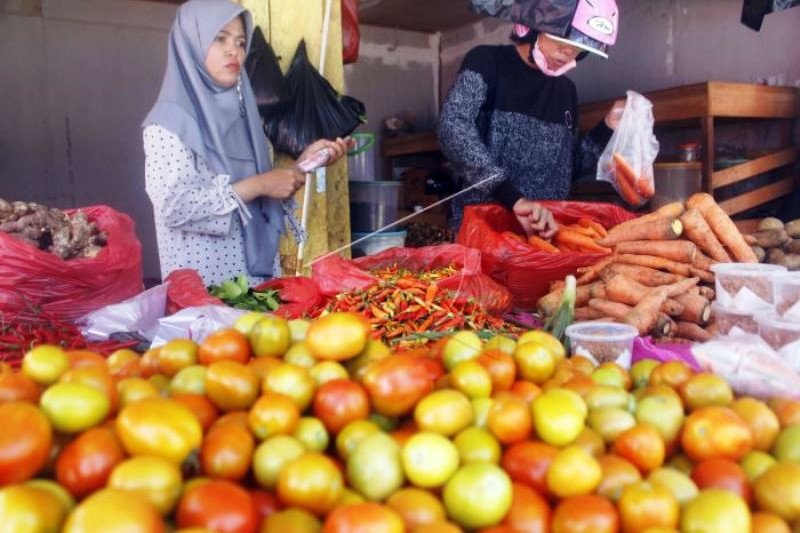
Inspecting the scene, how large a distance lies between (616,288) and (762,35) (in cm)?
335

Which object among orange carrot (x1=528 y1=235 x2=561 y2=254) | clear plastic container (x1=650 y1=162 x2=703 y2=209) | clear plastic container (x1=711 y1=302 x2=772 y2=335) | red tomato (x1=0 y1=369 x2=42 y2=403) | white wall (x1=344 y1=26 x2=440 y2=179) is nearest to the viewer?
red tomato (x1=0 y1=369 x2=42 y2=403)

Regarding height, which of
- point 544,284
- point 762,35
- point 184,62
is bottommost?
point 544,284

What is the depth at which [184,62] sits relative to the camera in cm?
261

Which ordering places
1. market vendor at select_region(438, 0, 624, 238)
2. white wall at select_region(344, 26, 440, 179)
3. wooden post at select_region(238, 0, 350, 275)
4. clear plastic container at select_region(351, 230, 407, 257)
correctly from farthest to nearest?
white wall at select_region(344, 26, 440, 179), clear plastic container at select_region(351, 230, 407, 257), wooden post at select_region(238, 0, 350, 275), market vendor at select_region(438, 0, 624, 238)

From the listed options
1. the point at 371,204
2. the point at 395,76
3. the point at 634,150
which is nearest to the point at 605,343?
the point at 634,150

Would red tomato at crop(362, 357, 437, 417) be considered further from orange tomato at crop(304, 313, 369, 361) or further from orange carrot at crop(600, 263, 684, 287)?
orange carrot at crop(600, 263, 684, 287)

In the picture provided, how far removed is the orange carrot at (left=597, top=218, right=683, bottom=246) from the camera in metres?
2.53

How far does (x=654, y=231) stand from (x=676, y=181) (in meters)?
1.85

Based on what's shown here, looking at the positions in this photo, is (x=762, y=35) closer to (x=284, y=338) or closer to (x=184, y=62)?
(x=184, y=62)

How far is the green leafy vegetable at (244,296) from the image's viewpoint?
7.90ft

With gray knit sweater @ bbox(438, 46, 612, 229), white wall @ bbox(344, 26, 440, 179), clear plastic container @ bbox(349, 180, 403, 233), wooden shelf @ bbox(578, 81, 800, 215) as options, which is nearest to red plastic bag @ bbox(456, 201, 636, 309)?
gray knit sweater @ bbox(438, 46, 612, 229)

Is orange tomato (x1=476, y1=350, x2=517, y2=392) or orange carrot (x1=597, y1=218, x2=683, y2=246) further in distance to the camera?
orange carrot (x1=597, y1=218, x2=683, y2=246)

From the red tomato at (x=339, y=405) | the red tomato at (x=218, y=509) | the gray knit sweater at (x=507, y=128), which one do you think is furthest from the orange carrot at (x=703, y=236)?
the red tomato at (x=218, y=509)

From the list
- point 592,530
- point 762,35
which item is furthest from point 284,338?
point 762,35
